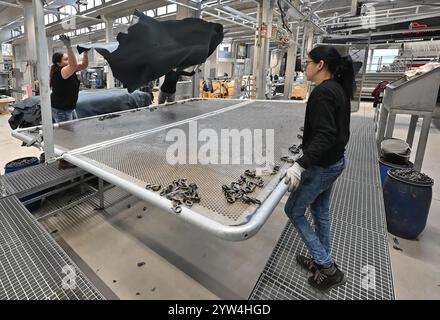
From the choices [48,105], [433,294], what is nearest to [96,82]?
[48,105]

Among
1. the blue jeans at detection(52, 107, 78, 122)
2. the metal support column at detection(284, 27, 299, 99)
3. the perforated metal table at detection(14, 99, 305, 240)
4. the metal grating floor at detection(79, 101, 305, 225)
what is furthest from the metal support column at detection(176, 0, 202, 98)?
the metal support column at detection(284, 27, 299, 99)

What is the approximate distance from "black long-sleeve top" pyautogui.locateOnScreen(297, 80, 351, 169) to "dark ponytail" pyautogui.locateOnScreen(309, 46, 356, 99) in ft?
0.18

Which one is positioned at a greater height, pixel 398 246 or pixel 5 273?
pixel 5 273

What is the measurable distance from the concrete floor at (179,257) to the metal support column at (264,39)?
3291mm

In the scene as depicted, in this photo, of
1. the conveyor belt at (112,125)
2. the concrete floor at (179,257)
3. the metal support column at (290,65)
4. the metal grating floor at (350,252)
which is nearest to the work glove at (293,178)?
the metal grating floor at (350,252)

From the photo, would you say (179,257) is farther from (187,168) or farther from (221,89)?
(221,89)

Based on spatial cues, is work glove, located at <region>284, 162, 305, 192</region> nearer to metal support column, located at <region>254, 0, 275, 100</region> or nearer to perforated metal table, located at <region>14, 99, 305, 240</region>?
perforated metal table, located at <region>14, 99, 305, 240</region>

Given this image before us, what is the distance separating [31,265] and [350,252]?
1.74m

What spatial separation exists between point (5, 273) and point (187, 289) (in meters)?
1.02

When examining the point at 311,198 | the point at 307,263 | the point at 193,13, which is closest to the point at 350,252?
the point at 307,263

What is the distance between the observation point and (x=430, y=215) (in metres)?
2.79

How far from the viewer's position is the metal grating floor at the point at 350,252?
1294mm

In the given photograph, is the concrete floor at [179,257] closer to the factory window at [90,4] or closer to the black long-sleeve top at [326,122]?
the black long-sleeve top at [326,122]

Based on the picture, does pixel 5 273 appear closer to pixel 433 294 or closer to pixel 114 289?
pixel 114 289
